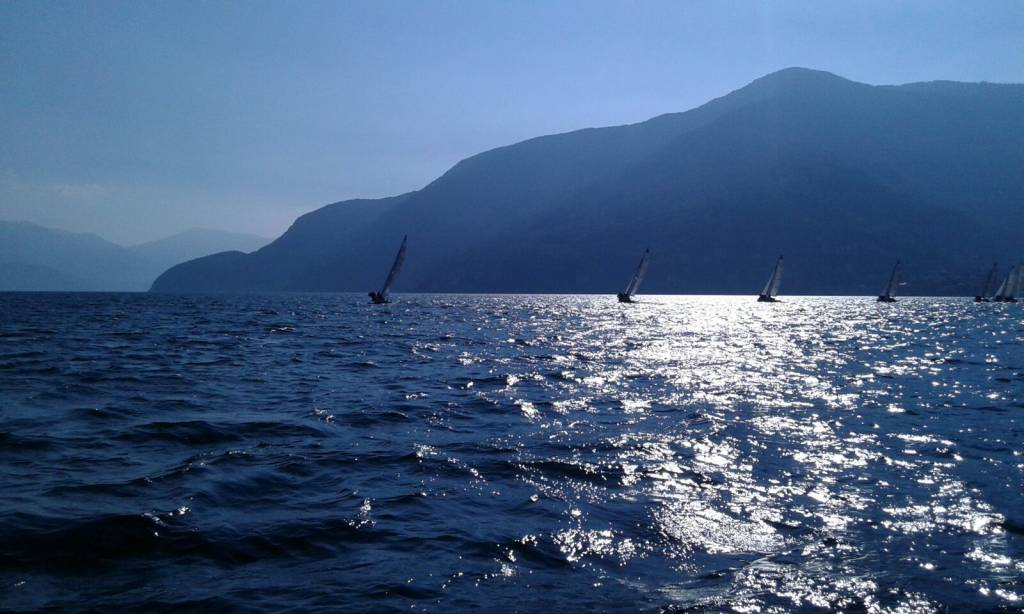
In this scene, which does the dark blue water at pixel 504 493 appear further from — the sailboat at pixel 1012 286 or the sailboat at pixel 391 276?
the sailboat at pixel 1012 286

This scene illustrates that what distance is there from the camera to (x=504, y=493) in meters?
10.7

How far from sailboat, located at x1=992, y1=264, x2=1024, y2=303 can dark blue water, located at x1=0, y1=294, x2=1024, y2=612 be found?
530 ft

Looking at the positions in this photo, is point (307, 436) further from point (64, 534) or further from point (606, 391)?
point (606, 391)

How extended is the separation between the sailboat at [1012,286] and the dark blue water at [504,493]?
161m

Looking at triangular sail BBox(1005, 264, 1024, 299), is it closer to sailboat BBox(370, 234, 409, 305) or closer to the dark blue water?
sailboat BBox(370, 234, 409, 305)

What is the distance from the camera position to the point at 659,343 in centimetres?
4225

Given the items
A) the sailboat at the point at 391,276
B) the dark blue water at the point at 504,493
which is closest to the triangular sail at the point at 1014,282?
the sailboat at the point at 391,276

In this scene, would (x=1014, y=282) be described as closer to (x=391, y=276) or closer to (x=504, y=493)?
(x=391, y=276)

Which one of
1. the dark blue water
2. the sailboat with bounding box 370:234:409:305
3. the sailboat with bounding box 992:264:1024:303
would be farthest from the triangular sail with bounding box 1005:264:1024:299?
the dark blue water

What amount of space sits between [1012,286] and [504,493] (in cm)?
18637

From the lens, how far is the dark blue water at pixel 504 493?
7.14 metres

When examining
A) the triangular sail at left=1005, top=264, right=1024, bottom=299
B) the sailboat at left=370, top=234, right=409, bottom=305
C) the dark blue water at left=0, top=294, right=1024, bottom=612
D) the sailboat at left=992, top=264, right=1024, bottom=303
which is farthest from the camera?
the sailboat at left=992, top=264, right=1024, bottom=303

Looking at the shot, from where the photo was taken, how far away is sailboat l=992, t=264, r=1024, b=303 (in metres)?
153

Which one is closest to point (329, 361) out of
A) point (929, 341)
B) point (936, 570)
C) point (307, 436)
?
point (307, 436)
